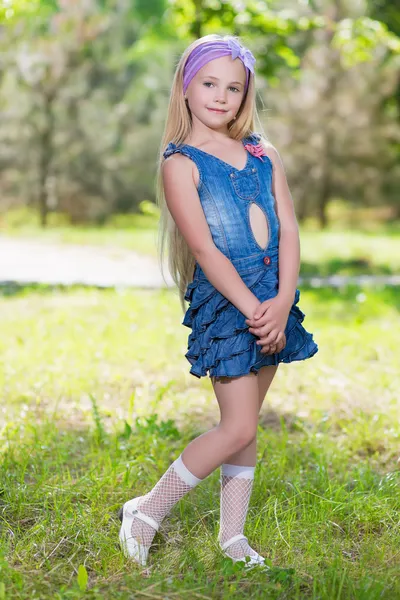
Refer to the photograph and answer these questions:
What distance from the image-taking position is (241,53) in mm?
2531

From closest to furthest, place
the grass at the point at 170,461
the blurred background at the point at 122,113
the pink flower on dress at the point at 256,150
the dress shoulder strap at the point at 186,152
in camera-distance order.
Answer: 1. the grass at the point at 170,461
2. the dress shoulder strap at the point at 186,152
3. the pink flower on dress at the point at 256,150
4. the blurred background at the point at 122,113

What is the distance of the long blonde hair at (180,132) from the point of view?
261 cm

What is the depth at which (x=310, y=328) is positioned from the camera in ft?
20.0

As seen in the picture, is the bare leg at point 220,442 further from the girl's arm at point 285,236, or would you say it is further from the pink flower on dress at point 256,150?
the pink flower on dress at point 256,150

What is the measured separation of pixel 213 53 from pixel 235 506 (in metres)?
1.35

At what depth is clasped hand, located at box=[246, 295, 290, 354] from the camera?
2.37 metres

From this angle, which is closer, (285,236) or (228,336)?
(228,336)

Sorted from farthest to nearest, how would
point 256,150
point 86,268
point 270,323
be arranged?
1. point 86,268
2. point 256,150
3. point 270,323

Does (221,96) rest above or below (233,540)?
above

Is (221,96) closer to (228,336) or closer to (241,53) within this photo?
(241,53)

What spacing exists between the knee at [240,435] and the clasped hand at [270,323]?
0.74ft

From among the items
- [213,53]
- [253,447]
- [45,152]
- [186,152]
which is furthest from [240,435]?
[45,152]

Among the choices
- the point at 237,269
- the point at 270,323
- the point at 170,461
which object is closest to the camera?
the point at 270,323

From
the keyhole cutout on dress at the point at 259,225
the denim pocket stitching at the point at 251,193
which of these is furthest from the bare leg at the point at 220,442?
the denim pocket stitching at the point at 251,193
